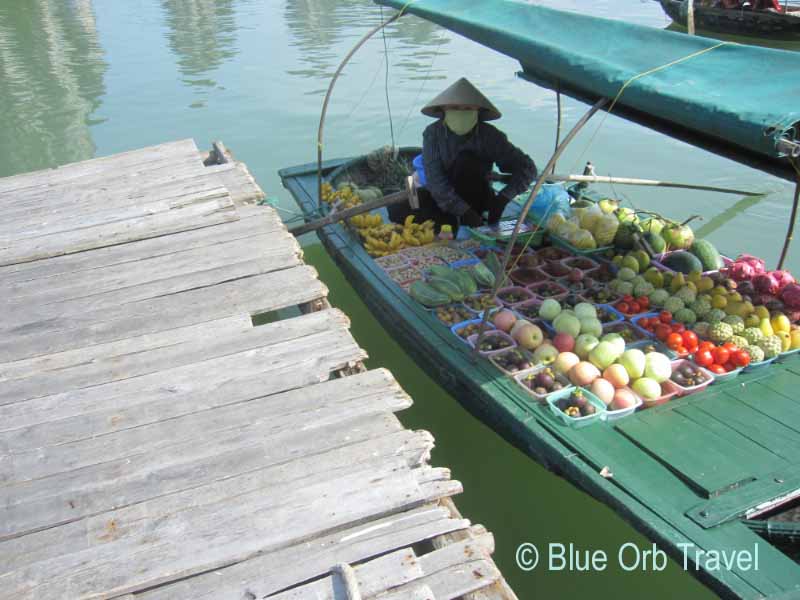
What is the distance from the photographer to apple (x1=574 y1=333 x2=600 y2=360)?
147 inches

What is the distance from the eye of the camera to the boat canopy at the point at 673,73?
276cm

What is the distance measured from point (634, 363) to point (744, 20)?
15.6 meters

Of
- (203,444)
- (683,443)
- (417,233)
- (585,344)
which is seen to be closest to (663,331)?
(585,344)

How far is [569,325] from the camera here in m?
3.91

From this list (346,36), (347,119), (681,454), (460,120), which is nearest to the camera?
(681,454)

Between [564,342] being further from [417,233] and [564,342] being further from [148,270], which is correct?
[148,270]

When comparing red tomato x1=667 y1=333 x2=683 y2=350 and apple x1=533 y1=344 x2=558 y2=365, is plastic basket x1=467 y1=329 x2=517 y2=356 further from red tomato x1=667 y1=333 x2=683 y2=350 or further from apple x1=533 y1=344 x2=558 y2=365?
red tomato x1=667 y1=333 x2=683 y2=350

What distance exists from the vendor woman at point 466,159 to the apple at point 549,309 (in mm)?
1520

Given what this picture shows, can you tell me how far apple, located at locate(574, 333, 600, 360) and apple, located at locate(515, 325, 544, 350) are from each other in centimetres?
22

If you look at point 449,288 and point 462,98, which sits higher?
point 462,98

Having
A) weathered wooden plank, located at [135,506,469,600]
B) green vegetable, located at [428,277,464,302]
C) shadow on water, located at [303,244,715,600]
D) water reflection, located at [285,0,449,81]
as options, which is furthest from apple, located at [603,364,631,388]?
water reflection, located at [285,0,449,81]

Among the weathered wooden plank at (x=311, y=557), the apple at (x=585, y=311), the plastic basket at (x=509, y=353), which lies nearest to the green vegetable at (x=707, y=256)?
the apple at (x=585, y=311)

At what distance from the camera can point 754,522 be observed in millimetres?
2748

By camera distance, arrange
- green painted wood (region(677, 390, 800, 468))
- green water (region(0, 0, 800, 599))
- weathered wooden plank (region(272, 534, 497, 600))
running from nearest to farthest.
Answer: weathered wooden plank (region(272, 534, 497, 600))
green painted wood (region(677, 390, 800, 468))
green water (region(0, 0, 800, 599))
